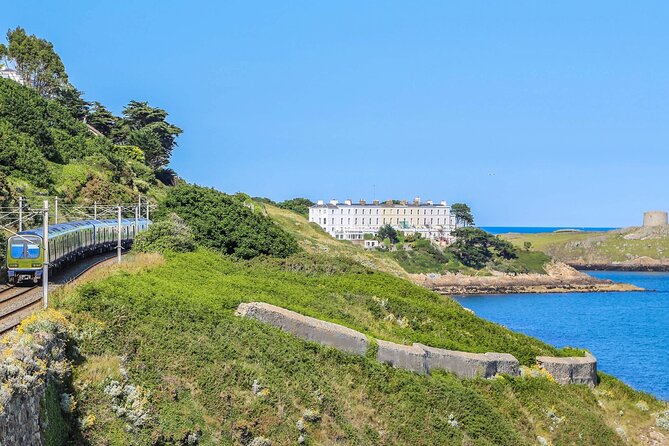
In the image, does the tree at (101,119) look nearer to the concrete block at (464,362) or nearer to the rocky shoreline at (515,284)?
the rocky shoreline at (515,284)

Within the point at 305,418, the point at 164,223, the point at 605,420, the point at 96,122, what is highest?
the point at 96,122

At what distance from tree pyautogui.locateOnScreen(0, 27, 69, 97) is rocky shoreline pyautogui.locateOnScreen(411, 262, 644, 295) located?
221 feet

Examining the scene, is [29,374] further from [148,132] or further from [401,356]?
[148,132]

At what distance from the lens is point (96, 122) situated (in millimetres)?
112188

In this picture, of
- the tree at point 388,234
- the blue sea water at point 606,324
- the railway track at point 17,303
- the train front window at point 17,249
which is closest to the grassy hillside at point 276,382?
the railway track at point 17,303

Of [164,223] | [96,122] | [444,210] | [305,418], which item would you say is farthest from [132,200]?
[444,210]

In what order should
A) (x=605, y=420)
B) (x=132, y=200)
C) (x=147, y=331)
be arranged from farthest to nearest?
(x=132, y=200) < (x=605, y=420) < (x=147, y=331)

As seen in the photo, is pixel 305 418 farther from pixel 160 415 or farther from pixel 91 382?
pixel 91 382

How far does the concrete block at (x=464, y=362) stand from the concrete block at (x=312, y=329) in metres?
2.87

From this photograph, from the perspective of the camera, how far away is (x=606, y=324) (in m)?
88.9

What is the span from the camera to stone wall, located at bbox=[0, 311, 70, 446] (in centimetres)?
1155

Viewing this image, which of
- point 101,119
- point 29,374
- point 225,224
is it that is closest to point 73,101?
point 101,119

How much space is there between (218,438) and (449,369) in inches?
420

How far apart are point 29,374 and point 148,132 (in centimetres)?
9167
